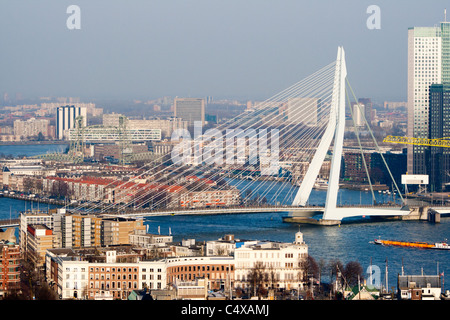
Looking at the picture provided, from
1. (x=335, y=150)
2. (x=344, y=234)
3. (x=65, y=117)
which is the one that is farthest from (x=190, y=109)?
(x=344, y=234)

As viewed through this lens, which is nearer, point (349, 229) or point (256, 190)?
point (349, 229)

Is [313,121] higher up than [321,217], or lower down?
higher up

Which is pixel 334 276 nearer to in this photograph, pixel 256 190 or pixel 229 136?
pixel 256 190

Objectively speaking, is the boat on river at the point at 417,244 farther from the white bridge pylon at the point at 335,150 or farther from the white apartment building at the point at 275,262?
the white apartment building at the point at 275,262

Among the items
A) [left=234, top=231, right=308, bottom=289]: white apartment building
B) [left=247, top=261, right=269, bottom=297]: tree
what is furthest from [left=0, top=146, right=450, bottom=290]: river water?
[left=247, top=261, right=269, bottom=297]: tree

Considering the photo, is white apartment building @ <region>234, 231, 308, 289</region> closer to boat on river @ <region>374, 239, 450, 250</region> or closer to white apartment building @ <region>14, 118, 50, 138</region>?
boat on river @ <region>374, 239, 450, 250</region>
